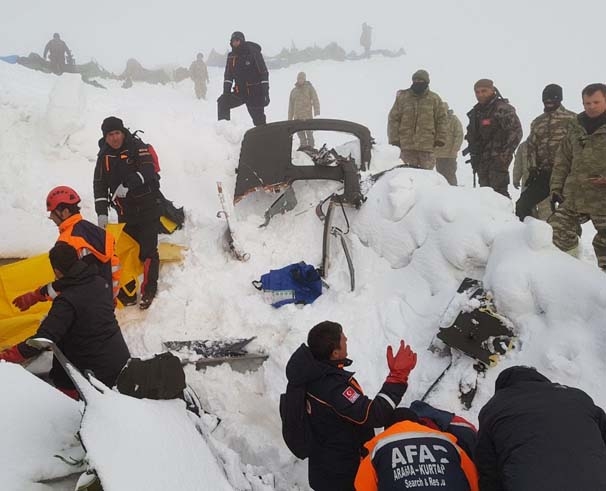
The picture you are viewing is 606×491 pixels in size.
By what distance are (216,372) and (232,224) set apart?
217cm

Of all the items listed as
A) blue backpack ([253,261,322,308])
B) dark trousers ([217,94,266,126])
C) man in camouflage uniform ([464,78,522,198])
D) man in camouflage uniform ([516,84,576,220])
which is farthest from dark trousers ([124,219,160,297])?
man in camouflage uniform ([516,84,576,220])

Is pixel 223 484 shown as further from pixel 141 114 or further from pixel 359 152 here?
pixel 141 114

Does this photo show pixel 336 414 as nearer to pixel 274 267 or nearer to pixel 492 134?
pixel 274 267

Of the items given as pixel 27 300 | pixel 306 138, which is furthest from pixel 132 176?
pixel 306 138

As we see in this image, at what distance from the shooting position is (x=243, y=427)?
4.02 meters

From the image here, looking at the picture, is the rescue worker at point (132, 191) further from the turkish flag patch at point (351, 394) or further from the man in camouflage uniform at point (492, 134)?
the man in camouflage uniform at point (492, 134)

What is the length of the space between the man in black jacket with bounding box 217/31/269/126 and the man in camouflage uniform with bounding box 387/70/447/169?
82.4 inches

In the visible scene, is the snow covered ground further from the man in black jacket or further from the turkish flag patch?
the turkish flag patch

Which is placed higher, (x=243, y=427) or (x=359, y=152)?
(x=359, y=152)

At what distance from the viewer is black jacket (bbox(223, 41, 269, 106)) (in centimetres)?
790

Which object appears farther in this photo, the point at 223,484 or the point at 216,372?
the point at 216,372

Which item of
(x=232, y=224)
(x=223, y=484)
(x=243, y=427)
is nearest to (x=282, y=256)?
(x=232, y=224)

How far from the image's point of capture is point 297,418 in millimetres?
2809

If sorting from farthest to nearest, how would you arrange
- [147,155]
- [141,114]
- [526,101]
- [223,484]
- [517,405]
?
[526,101], [141,114], [147,155], [223,484], [517,405]
